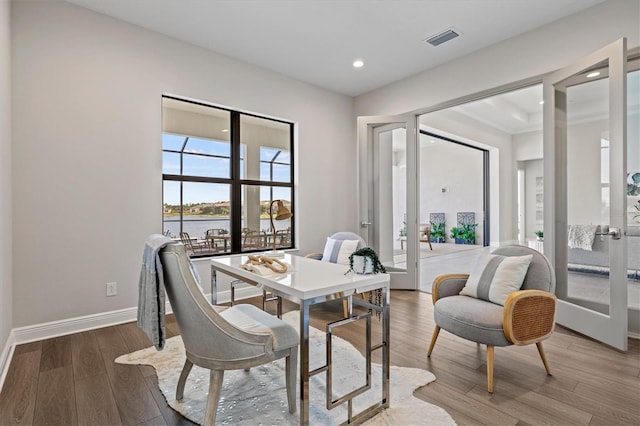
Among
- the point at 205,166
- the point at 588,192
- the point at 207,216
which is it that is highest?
the point at 205,166

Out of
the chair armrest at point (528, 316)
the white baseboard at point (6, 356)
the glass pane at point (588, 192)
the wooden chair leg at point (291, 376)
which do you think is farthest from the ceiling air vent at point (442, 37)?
the white baseboard at point (6, 356)

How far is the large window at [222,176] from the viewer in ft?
12.6

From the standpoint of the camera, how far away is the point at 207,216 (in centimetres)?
411

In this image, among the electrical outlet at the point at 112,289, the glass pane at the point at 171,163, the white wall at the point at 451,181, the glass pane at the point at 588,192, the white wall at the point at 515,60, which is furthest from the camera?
the white wall at the point at 451,181

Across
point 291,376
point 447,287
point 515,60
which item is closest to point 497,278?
point 447,287

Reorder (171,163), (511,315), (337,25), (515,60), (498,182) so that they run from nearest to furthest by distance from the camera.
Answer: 1. (511,315)
2. (337,25)
3. (515,60)
4. (171,163)
5. (498,182)

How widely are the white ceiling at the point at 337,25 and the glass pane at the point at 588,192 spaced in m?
0.82

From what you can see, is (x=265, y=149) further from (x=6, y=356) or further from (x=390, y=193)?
(x=6, y=356)

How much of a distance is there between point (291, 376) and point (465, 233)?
374 inches

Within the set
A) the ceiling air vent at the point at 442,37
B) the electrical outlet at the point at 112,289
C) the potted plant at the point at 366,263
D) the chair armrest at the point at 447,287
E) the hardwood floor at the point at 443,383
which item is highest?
the ceiling air vent at the point at 442,37

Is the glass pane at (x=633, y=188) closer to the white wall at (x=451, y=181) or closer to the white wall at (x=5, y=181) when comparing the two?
the white wall at (x=5, y=181)

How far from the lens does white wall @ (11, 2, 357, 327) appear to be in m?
2.71

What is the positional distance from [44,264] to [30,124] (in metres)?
1.19

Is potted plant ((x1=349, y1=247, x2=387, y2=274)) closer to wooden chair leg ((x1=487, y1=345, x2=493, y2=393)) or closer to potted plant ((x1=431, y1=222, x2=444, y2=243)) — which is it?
wooden chair leg ((x1=487, y1=345, x2=493, y2=393))
